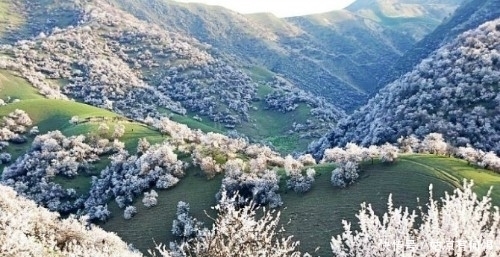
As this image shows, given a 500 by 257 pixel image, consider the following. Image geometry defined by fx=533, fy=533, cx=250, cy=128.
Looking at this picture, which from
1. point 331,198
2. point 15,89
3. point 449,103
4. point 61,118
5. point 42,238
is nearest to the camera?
point 42,238

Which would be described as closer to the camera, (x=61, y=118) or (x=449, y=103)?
(x=449, y=103)

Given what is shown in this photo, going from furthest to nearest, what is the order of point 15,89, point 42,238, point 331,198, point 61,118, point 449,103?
point 15,89, point 61,118, point 449,103, point 331,198, point 42,238

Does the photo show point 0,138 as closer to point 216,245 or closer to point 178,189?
point 178,189

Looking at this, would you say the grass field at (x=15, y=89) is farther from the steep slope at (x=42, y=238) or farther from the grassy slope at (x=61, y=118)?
the steep slope at (x=42, y=238)

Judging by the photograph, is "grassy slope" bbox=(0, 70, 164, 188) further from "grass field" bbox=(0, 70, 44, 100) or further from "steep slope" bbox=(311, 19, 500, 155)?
"steep slope" bbox=(311, 19, 500, 155)

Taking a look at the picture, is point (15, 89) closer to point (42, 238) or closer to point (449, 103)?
point (449, 103)

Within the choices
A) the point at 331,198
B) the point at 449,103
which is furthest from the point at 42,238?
the point at 449,103
